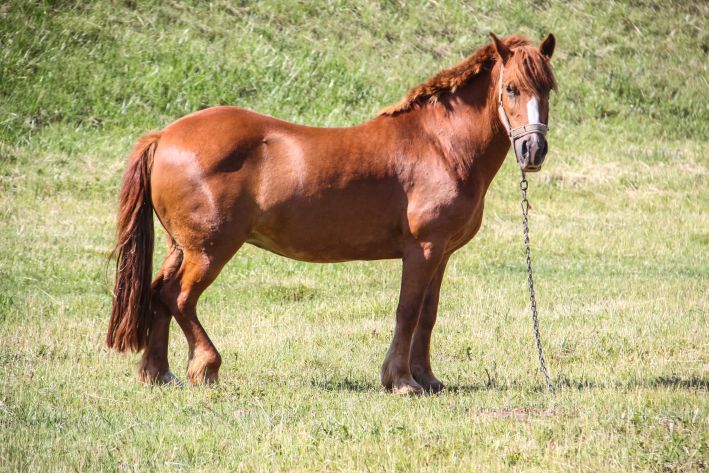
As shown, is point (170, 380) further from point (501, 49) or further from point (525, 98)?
point (501, 49)

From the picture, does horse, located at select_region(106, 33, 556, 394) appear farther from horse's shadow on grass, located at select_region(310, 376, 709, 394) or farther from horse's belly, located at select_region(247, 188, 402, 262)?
horse's shadow on grass, located at select_region(310, 376, 709, 394)

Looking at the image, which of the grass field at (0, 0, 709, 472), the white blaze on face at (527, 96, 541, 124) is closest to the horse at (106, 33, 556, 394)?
the white blaze on face at (527, 96, 541, 124)

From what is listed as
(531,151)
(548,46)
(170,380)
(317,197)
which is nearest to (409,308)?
(317,197)

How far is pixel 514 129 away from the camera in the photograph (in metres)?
6.85

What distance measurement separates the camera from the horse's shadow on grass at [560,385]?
23.3 ft

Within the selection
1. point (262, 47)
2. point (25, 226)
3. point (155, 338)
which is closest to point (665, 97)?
point (262, 47)

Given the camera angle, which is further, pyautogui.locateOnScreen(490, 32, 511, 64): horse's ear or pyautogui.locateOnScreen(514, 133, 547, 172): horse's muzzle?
pyautogui.locateOnScreen(490, 32, 511, 64): horse's ear

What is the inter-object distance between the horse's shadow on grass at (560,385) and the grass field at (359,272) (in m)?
0.05

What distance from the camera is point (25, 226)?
13.5 metres

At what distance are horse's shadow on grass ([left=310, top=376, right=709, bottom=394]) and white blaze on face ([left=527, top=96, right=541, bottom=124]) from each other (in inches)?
81.2

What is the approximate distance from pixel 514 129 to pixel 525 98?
24 centimetres

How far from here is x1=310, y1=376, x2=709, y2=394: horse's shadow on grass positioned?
709cm

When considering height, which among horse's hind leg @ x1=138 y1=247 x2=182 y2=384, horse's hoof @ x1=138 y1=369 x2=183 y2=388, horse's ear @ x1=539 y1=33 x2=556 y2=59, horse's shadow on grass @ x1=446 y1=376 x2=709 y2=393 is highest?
horse's ear @ x1=539 y1=33 x2=556 y2=59

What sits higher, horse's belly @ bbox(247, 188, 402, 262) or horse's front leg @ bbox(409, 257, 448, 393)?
horse's belly @ bbox(247, 188, 402, 262)
